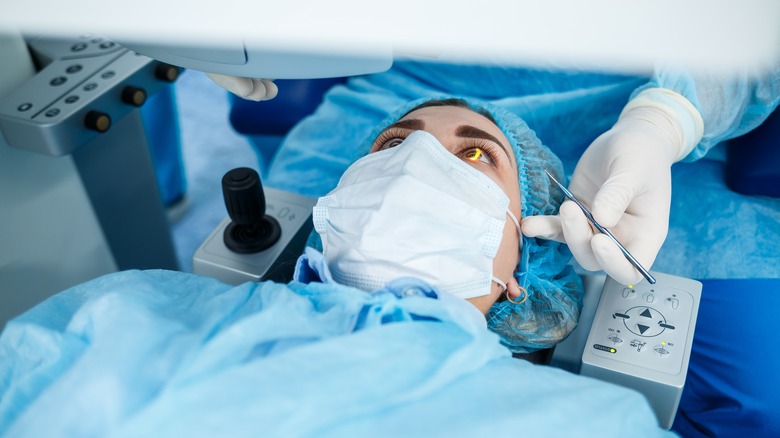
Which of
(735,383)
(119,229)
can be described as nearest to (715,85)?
(735,383)

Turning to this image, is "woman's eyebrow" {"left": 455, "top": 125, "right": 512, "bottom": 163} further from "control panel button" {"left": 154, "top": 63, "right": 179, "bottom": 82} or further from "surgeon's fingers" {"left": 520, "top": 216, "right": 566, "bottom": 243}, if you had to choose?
"control panel button" {"left": 154, "top": 63, "right": 179, "bottom": 82}

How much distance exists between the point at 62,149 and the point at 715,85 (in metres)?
1.20

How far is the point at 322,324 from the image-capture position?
0.68m

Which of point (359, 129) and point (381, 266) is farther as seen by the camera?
point (359, 129)

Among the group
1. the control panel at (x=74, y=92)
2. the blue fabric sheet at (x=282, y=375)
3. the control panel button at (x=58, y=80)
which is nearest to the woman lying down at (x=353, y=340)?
the blue fabric sheet at (x=282, y=375)

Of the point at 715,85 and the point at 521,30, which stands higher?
the point at 521,30

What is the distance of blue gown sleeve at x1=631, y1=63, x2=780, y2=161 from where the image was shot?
1.09 metres

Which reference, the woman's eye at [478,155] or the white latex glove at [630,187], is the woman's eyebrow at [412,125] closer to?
the woman's eye at [478,155]

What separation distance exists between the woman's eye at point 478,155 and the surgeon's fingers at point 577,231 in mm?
134

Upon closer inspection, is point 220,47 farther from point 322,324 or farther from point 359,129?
point 359,129

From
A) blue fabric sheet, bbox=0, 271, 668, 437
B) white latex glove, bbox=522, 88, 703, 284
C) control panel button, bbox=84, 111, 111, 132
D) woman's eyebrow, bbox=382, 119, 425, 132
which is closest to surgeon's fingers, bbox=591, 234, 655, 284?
white latex glove, bbox=522, 88, 703, 284

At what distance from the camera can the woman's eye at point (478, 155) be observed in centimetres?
90

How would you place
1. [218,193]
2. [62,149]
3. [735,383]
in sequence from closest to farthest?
[735,383] → [62,149] → [218,193]

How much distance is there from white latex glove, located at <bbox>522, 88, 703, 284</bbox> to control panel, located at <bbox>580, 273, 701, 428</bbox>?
1.8 inches
